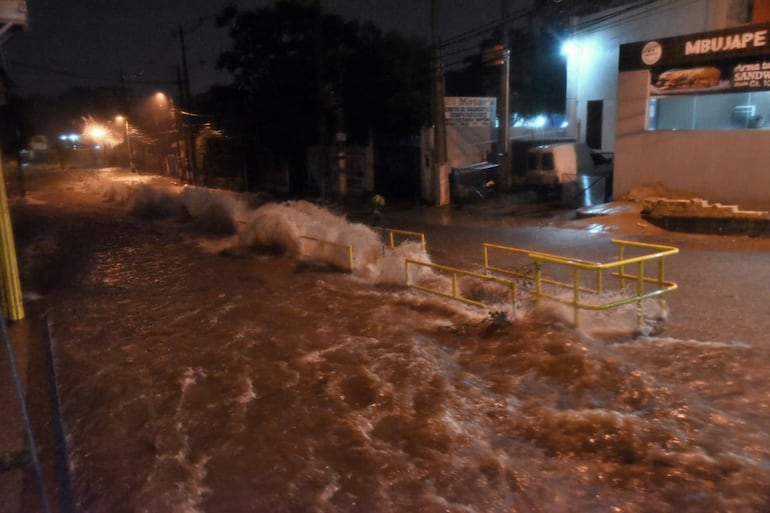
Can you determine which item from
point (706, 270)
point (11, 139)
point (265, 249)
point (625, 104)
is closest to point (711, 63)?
point (625, 104)

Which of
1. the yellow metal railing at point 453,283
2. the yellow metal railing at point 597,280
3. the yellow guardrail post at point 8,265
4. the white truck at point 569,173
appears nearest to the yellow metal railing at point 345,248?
the yellow metal railing at point 453,283

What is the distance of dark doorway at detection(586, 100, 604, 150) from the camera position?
30781mm

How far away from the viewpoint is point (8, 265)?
423 inches

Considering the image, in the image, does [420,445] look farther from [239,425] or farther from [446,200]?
[446,200]

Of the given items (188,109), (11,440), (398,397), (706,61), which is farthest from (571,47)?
(11,440)

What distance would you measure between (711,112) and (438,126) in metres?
8.94

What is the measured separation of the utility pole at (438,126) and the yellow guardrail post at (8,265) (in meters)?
15.7

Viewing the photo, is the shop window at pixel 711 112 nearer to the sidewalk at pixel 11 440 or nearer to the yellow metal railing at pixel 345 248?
the yellow metal railing at pixel 345 248

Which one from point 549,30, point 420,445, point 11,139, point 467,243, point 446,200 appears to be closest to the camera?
point 420,445

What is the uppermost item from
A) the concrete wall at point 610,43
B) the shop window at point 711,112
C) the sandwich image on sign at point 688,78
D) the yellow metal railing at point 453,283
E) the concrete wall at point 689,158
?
the concrete wall at point 610,43

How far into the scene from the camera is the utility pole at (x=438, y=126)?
2323 cm

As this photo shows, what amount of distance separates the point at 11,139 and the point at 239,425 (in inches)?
1743

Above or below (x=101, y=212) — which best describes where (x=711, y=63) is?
above

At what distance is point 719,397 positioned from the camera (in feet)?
24.1
